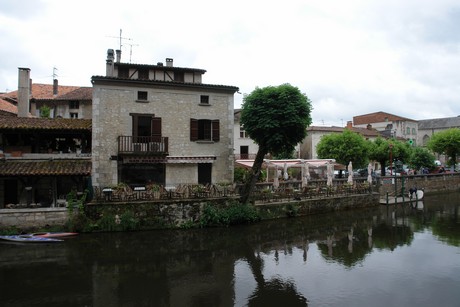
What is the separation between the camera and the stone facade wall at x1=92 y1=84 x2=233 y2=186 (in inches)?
885

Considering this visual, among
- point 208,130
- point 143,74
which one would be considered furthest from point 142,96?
point 208,130

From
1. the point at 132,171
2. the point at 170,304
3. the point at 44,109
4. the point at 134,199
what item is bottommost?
the point at 170,304

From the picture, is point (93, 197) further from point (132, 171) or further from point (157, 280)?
point (157, 280)

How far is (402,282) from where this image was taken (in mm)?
12883

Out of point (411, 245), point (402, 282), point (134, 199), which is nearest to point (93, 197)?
point (134, 199)

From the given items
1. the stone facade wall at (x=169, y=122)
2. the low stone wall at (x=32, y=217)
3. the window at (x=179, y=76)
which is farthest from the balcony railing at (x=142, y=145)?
the window at (x=179, y=76)

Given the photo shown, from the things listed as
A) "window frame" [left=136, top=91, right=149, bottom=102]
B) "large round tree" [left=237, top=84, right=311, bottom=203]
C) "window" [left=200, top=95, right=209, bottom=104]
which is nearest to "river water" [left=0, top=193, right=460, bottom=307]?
"large round tree" [left=237, top=84, right=311, bottom=203]

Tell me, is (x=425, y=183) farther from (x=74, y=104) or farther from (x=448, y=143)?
(x=74, y=104)

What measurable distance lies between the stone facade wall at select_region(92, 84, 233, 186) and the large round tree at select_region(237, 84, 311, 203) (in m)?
2.40

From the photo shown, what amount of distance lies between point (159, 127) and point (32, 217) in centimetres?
916

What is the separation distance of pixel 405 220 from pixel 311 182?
309 inches

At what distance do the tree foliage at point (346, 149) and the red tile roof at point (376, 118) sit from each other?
37.4 metres

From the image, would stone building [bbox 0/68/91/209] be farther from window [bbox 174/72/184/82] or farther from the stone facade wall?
window [bbox 174/72/184/82]

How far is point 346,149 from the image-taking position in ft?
123
